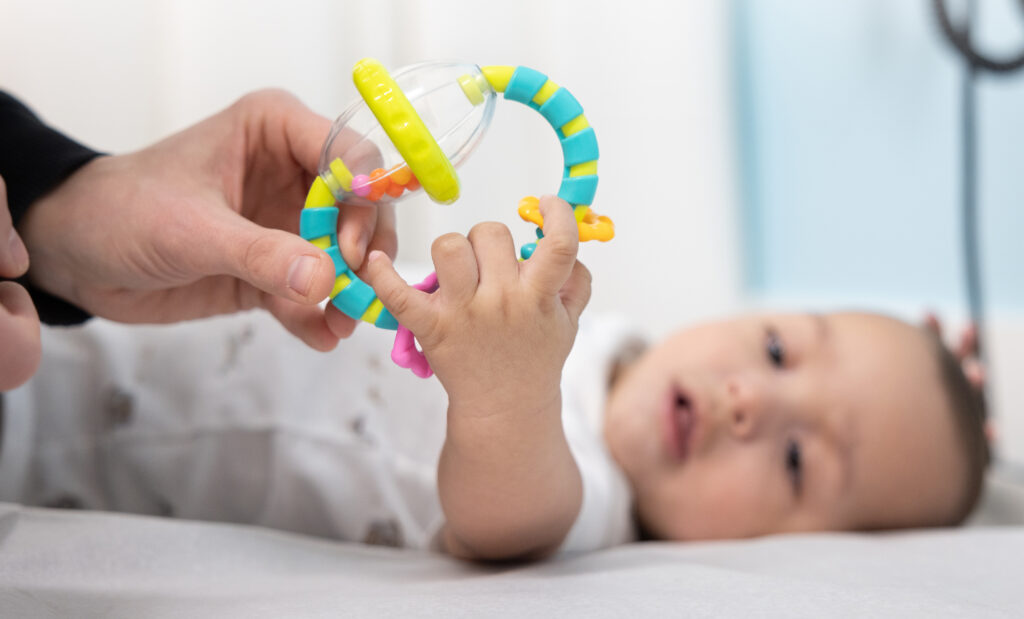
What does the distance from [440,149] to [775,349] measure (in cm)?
59

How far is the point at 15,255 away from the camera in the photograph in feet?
1.51

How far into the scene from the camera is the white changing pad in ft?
1.47

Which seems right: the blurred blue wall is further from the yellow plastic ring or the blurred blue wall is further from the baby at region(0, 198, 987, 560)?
the yellow plastic ring

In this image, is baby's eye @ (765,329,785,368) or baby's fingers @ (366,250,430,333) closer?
baby's fingers @ (366,250,430,333)

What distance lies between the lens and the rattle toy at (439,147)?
49 centimetres

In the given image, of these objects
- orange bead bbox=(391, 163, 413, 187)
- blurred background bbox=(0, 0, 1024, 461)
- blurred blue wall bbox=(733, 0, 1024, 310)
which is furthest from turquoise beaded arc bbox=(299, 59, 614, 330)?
blurred blue wall bbox=(733, 0, 1024, 310)

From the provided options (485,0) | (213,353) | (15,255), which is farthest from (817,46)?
(15,255)

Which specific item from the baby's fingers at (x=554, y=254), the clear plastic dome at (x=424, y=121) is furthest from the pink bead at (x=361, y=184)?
the baby's fingers at (x=554, y=254)

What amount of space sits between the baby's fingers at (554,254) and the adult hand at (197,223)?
0.45 ft

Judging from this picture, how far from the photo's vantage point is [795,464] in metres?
0.87

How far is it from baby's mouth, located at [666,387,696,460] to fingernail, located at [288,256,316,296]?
51 centimetres

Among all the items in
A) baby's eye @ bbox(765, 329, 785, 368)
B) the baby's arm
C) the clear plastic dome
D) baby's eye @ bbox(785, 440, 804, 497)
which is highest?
the clear plastic dome

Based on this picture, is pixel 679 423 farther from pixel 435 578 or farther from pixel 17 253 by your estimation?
pixel 17 253

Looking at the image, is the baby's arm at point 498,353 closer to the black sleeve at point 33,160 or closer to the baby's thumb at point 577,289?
the baby's thumb at point 577,289
